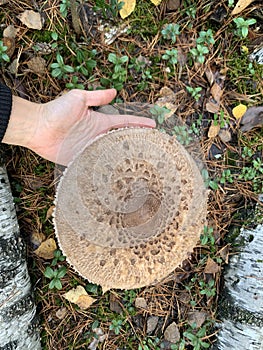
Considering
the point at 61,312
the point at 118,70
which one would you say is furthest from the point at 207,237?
the point at 118,70

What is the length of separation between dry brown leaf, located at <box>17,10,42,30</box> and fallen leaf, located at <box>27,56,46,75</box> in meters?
0.17

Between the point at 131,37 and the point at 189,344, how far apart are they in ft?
6.17

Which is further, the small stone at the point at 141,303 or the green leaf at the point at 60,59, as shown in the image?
the small stone at the point at 141,303

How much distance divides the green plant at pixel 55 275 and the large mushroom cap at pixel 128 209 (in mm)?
515

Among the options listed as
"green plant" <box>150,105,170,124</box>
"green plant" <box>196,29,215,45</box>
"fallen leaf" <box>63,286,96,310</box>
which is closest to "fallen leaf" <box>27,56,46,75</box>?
"green plant" <box>150,105,170,124</box>

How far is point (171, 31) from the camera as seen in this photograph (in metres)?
2.48

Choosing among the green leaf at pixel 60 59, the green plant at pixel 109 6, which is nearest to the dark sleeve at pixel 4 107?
the green leaf at pixel 60 59

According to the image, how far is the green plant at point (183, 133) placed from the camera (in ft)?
8.20

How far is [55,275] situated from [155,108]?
44.3 inches

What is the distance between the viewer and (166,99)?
2.55 m

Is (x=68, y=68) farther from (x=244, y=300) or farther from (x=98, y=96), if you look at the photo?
(x=244, y=300)

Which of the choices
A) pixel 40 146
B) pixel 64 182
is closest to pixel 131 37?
pixel 40 146

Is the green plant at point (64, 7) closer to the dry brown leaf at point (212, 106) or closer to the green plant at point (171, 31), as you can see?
the green plant at point (171, 31)

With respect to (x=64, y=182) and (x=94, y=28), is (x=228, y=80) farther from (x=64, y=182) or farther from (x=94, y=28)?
→ (x=64, y=182)
